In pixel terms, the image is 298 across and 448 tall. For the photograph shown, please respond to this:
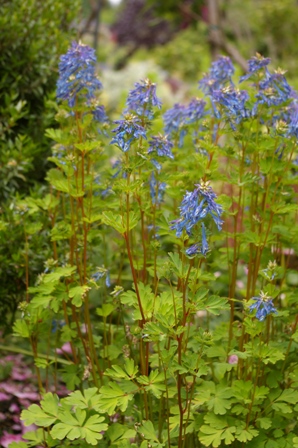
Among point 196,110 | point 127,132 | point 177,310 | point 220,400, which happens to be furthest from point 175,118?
point 220,400

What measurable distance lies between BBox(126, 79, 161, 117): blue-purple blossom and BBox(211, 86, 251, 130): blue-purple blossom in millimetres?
250

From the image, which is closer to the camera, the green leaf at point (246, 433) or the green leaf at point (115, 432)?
the green leaf at point (246, 433)

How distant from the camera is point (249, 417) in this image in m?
2.13

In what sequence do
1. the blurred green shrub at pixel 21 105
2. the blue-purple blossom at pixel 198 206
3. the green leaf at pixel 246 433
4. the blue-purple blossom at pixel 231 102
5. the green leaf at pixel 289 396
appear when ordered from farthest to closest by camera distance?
the blurred green shrub at pixel 21 105
the blue-purple blossom at pixel 231 102
the green leaf at pixel 289 396
the green leaf at pixel 246 433
the blue-purple blossom at pixel 198 206

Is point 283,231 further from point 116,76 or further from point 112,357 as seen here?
point 116,76

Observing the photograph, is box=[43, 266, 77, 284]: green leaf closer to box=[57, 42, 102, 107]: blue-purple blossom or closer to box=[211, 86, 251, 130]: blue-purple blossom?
box=[57, 42, 102, 107]: blue-purple blossom

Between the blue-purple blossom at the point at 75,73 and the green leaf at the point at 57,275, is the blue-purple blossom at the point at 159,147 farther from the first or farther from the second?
the green leaf at the point at 57,275

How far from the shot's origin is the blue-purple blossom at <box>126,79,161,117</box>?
2193mm

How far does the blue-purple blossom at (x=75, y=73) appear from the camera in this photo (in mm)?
2371

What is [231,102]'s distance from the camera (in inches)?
89.1

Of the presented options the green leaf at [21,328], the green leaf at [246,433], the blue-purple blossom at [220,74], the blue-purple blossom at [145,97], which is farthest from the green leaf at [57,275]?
the blue-purple blossom at [220,74]

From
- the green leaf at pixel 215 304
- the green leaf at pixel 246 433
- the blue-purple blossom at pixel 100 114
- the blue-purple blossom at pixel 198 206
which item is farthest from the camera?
the blue-purple blossom at pixel 100 114

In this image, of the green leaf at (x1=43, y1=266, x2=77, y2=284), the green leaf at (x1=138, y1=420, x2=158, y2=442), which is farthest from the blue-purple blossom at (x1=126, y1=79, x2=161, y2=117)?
the green leaf at (x1=138, y1=420, x2=158, y2=442)

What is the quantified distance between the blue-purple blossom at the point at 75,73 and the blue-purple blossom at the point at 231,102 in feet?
1.75
